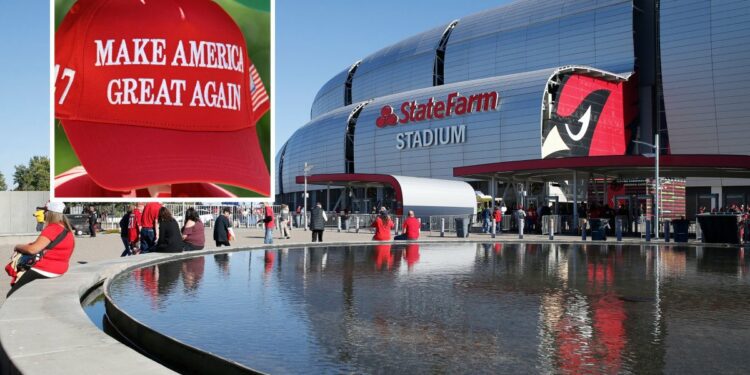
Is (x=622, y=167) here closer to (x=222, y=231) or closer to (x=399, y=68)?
(x=222, y=231)

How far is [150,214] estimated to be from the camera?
48.9ft

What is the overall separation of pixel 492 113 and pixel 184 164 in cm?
5313

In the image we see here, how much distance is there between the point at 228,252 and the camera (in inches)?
675

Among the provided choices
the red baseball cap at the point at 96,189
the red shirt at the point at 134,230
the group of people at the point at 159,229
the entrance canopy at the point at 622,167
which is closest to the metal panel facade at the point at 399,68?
the entrance canopy at the point at 622,167

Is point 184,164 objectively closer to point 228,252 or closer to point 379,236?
point 228,252

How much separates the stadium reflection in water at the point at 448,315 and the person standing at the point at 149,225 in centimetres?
206

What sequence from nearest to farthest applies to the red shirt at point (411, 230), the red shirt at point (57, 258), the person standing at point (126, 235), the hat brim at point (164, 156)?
1. the red shirt at point (57, 258)
2. the hat brim at point (164, 156)
3. the person standing at point (126, 235)
4. the red shirt at point (411, 230)

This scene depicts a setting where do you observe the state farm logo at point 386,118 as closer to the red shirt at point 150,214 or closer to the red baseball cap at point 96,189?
the red shirt at point 150,214

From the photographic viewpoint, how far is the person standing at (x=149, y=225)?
14.7 m

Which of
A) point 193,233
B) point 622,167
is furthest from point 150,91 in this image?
point 622,167

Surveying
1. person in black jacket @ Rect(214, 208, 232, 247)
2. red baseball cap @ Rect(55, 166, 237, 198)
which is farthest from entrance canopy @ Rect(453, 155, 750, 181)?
red baseball cap @ Rect(55, 166, 237, 198)

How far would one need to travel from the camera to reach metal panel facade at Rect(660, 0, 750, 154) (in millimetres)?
62438

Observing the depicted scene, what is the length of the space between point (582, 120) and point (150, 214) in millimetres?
53753

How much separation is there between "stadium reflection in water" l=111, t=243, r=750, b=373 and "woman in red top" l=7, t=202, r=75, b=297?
2.96ft
